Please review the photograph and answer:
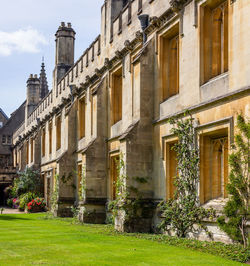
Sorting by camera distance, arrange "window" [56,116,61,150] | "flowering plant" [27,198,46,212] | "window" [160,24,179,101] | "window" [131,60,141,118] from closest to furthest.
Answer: "window" [160,24,179,101] < "window" [131,60,141,118] < "flowering plant" [27,198,46,212] < "window" [56,116,61,150]

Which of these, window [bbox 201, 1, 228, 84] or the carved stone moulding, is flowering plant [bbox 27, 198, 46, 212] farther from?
window [bbox 201, 1, 228, 84]

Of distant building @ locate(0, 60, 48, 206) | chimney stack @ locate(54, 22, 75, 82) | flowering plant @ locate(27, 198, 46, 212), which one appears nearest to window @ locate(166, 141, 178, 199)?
flowering plant @ locate(27, 198, 46, 212)

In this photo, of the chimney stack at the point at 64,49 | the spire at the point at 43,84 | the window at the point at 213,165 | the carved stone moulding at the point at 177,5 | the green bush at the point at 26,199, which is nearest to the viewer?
the window at the point at 213,165

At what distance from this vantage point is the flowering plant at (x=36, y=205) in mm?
29297

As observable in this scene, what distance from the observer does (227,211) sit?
10.2 metres

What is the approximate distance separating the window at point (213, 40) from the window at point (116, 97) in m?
7.07

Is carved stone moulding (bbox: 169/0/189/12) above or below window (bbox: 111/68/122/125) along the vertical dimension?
above

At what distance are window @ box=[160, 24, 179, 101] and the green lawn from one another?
4.62 m

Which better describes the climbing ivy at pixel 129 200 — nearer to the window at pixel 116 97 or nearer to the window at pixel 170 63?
the window at pixel 170 63

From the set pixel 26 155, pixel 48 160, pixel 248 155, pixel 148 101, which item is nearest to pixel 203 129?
pixel 248 155

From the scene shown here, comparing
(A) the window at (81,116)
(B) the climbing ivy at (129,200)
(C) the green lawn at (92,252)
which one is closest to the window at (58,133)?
(A) the window at (81,116)

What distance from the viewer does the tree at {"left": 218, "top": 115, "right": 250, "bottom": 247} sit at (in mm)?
9984

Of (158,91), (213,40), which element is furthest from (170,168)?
(213,40)

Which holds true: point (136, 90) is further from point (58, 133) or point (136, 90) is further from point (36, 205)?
point (36, 205)
